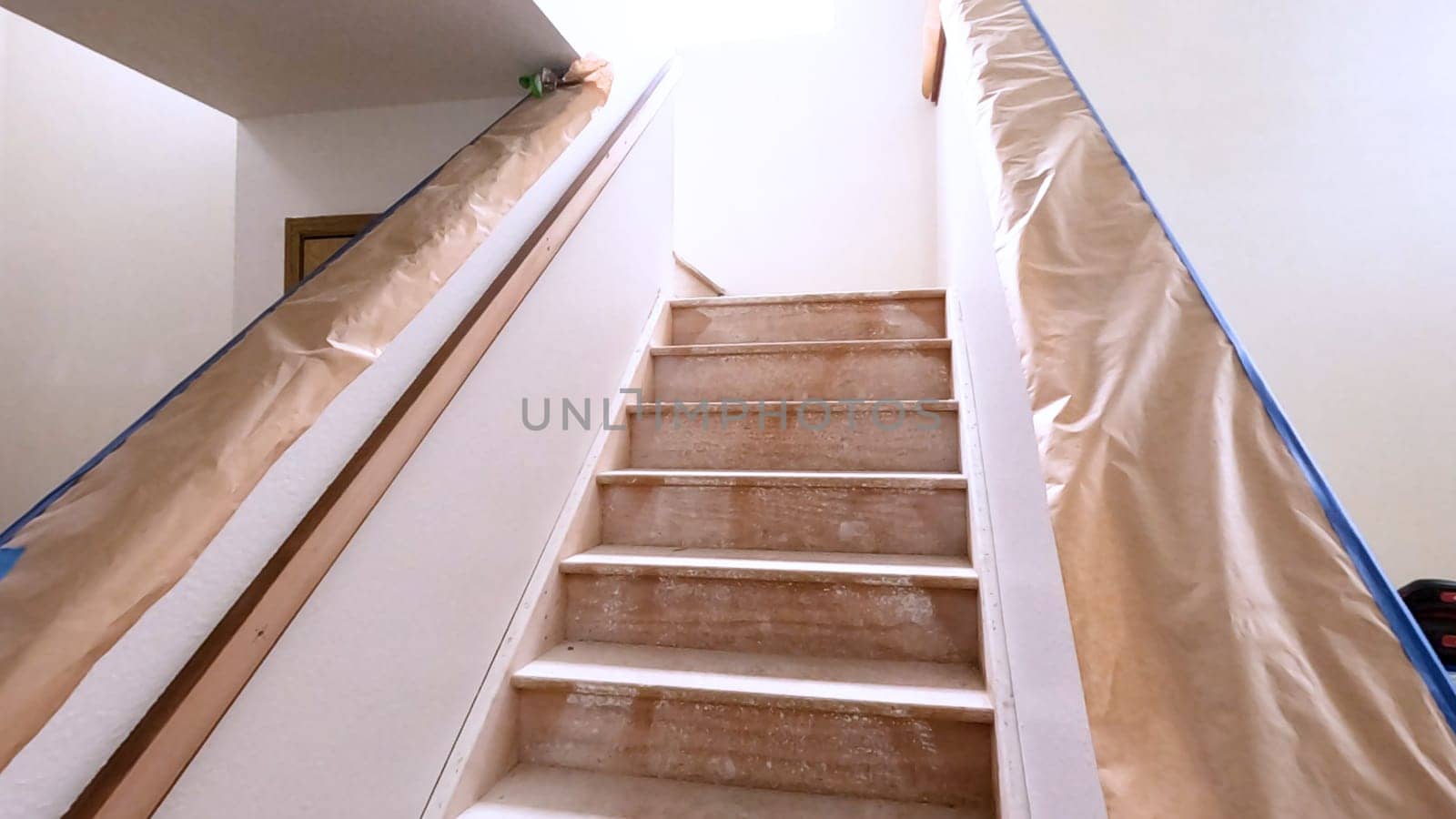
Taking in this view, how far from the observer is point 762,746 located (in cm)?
118

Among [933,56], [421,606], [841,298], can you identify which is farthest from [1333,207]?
[421,606]

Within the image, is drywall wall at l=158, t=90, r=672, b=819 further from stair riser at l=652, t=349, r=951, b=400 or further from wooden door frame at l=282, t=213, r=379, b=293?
wooden door frame at l=282, t=213, r=379, b=293

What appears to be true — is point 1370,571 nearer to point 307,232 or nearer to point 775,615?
point 775,615

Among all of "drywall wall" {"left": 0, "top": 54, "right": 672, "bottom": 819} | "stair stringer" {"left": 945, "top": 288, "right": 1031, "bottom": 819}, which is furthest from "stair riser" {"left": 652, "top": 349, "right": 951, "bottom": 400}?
"drywall wall" {"left": 0, "top": 54, "right": 672, "bottom": 819}

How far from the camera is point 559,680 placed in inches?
48.7

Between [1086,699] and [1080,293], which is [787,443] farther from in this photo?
[1086,699]

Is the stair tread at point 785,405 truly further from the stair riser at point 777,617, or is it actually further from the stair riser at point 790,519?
the stair riser at point 777,617

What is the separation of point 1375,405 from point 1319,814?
8.32 ft

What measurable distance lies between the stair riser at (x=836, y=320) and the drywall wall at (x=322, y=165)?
92 cm

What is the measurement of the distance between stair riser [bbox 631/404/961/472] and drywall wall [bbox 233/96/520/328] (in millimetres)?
879

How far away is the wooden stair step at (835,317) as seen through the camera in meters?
2.12

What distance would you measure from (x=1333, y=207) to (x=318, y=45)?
2986 mm

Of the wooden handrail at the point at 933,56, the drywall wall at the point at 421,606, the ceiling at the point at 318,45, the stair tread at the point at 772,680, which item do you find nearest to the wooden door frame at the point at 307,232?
the ceiling at the point at 318,45

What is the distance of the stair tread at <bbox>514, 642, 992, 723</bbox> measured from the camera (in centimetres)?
114
